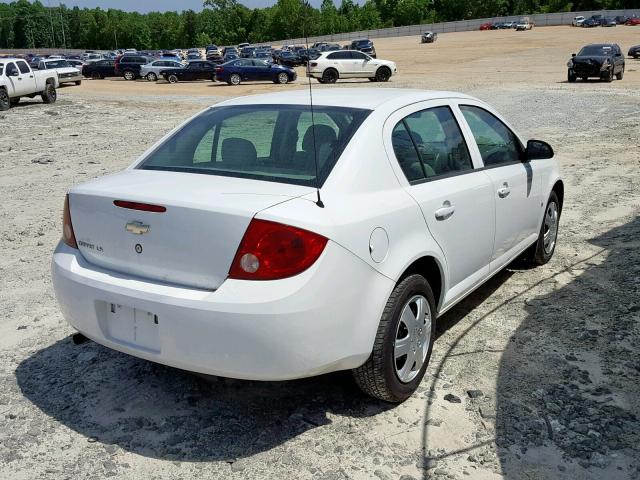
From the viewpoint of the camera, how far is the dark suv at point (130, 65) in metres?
46.7

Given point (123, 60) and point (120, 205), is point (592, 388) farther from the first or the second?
point (123, 60)

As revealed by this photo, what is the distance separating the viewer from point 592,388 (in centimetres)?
373

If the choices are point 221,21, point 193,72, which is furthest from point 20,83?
point 221,21

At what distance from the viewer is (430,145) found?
13.2ft

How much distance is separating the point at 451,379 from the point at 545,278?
2.08 metres

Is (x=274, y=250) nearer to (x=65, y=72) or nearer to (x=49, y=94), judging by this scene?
(x=49, y=94)

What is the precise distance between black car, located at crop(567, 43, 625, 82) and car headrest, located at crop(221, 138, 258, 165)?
29.4 meters

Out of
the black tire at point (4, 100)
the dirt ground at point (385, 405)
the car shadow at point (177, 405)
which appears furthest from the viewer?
the black tire at point (4, 100)

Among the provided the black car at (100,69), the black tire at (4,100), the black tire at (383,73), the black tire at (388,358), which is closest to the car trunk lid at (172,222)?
the black tire at (388,358)

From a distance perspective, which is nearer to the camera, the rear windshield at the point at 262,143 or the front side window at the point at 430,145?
the rear windshield at the point at 262,143

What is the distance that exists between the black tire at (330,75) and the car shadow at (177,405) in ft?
111

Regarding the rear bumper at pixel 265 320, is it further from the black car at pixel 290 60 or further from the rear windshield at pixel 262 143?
the black car at pixel 290 60

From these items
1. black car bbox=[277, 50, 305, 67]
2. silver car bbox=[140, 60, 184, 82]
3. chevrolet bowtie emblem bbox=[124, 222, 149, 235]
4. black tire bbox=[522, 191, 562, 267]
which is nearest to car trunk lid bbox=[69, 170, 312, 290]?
chevrolet bowtie emblem bbox=[124, 222, 149, 235]

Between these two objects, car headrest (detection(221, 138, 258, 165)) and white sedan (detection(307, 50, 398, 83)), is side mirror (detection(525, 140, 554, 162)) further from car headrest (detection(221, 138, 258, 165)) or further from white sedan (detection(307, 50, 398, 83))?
white sedan (detection(307, 50, 398, 83))
